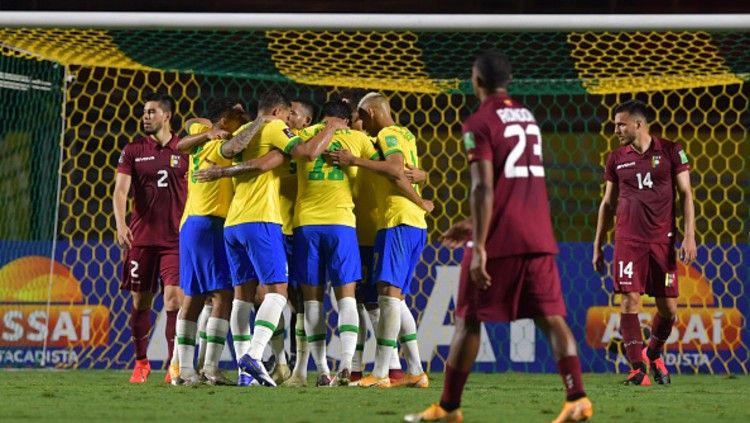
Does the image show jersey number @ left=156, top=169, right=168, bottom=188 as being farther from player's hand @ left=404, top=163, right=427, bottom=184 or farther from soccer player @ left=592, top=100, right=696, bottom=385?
soccer player @ left=592, top=100, right=696, bottom=385

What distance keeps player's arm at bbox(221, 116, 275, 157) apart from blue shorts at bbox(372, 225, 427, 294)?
3.56ft

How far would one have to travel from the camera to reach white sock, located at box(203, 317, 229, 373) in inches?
334

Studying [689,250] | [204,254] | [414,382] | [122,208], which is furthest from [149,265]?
[689,250]

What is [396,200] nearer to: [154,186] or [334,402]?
[154,186]

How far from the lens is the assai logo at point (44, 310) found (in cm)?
1138

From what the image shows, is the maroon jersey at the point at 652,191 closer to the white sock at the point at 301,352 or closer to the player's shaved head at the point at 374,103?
the player's shaved head at the point at 374,103

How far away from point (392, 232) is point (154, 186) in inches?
75.4

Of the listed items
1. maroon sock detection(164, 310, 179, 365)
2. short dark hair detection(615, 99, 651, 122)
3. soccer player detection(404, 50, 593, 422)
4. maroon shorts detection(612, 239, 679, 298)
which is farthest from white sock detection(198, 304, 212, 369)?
soccer player detection(404, 50, 593, 422)

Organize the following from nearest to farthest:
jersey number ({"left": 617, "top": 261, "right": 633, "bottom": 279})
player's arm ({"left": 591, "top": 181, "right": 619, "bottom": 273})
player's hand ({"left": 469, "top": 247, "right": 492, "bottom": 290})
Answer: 1. player's hand ({"left": 469, "top": 247, "right": 492, "bottom": 290})
2. jersey number ({"left": 617, "top": 261, "right": 633, "bottom": 279})
3. player's arm ({"left": 591, "top": 181, "right": 619, "bottom": 273})

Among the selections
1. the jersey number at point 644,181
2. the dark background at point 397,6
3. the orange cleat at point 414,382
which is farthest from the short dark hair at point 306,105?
the dark background at point 397,6

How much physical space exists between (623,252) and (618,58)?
2.07m

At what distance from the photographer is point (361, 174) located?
29.6ft

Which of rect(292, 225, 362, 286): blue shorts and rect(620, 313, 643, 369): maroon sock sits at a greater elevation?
rect(292, 225, 362, 286): blue shorts

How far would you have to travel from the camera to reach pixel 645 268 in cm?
937
